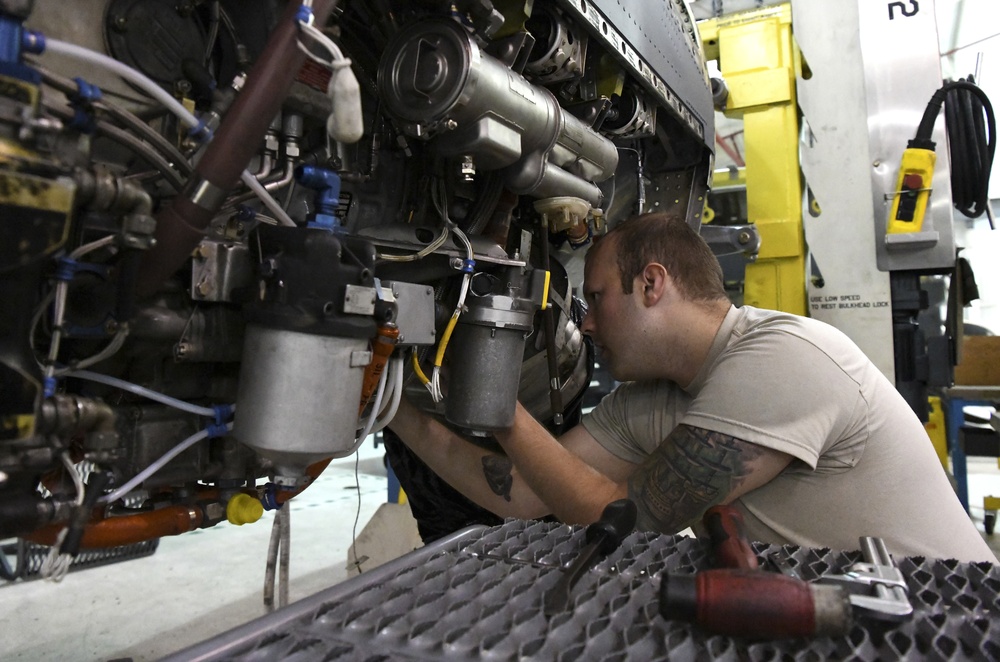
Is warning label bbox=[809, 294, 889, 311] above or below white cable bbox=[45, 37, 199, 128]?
below

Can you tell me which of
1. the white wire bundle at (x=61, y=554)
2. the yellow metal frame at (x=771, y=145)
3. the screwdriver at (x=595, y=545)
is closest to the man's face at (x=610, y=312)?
the screwdriver at (x=595, y=545)

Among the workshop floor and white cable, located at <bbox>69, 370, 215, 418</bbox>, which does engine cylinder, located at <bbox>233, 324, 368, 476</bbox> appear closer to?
white cable, located at <bbox>69, 370, 215, 418</bbox>

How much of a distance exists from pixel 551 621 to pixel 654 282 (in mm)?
817

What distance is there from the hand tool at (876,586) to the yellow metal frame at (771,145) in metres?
2.35

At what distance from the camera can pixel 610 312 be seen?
4.46 ft

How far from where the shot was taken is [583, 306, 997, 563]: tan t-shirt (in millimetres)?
1069

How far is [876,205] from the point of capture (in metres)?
2.75

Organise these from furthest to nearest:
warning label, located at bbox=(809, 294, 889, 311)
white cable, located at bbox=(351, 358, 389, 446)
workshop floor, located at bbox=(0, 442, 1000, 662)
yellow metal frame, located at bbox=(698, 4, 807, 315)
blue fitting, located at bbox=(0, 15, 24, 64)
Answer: yellow metal frame, located at bbox=(698, 4, 807, 315) < warning label, located at bbox=(809, 294, 889, 311) < workshop floor, located at bbox=(0, 442, 1000, 662) < white cable, located at bbox=(351, 358, 389, 446) < blue fitting, located at bbox=(0, 15, 24, 64)

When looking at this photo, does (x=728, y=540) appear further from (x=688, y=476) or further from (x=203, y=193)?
(x=203, y=193)

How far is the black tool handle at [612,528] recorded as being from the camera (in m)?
0.78

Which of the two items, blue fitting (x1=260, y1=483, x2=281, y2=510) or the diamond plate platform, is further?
blue fitting (x1=260, y1=483, x2=281, y2=510)

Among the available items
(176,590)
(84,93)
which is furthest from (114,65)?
(176,590)

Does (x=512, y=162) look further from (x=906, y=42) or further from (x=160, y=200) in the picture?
(x=906, y=42)

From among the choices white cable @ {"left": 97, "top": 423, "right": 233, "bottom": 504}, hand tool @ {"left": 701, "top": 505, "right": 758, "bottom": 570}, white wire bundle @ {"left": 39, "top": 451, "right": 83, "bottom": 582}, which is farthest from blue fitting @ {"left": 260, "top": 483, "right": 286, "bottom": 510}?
hand tool @ {"left": 701, "top": 505, "right": 758, "bottom": 570}
